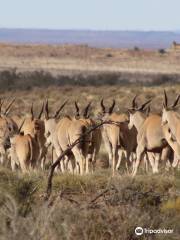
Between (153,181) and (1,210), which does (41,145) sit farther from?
(1,210)

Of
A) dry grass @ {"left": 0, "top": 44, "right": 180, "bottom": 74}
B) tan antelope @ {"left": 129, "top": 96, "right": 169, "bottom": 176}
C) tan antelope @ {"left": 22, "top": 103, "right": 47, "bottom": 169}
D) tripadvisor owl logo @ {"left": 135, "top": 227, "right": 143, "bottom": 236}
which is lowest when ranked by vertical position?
dry grass @ {"left": 0, "top": 44, "right": 180, "bottom": 74}

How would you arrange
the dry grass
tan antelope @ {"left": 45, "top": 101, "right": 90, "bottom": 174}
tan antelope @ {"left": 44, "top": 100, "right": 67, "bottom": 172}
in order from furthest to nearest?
the dry grass < tan antelope @ {"left": 44, "top": 100, "right": 67, "bottom": 172} < tan antelope @ {"left": 45, "top": 101, "right": 90, "bottom": 174}

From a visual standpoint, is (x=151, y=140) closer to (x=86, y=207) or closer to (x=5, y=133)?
(x=5, y=133)

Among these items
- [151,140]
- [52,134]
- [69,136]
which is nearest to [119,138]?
[69,136]

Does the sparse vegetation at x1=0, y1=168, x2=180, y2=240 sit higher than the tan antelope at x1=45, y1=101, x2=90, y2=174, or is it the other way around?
the sparse vegetation at x1=0, y1=168, x2=180, y2=240

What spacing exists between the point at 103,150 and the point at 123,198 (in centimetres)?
1261

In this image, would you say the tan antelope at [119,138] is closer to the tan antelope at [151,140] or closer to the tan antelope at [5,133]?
the tan antelope at [151,140]

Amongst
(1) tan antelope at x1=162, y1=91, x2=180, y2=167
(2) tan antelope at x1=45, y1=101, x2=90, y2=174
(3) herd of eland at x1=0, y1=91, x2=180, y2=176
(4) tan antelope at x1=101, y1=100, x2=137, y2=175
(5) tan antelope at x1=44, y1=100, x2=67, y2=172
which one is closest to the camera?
(1) tan antelope at x1=162, y1=91, x2=180, y2=167

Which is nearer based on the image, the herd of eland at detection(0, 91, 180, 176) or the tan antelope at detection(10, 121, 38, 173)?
the herd of eland at detection(0, 91, 180, 176)

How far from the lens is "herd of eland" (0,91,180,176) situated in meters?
18.4

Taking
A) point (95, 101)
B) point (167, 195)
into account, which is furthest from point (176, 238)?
point (95, 101)

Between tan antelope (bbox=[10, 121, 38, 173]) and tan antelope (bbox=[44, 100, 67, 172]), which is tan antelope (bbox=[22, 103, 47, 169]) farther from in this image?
tan antelope (bbox=[10, 121, 38, 173])

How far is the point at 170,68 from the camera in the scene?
96.6 meters

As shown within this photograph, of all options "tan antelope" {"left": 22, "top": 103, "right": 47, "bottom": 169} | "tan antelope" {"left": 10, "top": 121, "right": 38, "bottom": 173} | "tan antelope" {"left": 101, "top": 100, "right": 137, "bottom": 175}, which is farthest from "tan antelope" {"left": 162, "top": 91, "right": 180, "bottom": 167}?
"tan antelope" {"left": 22, "top": 103, "right": 47, "bottom": 169}
